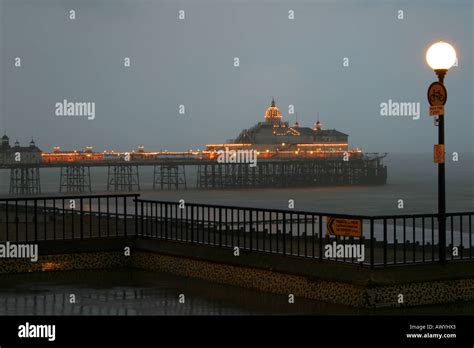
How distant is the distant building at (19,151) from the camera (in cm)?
18339

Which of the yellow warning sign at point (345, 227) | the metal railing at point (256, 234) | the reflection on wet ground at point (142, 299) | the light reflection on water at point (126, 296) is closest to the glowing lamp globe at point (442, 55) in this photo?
the metal railing at point (256, 234)

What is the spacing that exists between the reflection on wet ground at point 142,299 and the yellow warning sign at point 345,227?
98 cm

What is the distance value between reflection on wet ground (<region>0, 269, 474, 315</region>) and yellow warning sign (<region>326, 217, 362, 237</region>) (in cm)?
98

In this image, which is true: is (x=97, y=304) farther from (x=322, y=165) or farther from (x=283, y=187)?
(x=322, y=165)

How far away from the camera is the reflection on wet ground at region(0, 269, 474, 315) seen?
10.4 metres

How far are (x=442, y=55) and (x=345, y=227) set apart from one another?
101 inches

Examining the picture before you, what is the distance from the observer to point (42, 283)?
12812 mm

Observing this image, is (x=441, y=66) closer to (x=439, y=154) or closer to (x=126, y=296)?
(x=439, y=154)

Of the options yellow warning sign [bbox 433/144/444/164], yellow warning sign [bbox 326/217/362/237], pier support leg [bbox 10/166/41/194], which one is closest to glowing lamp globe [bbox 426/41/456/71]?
yellow warning sign [bbox 433/144/444/164]

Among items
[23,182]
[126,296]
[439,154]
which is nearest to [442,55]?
[439,154]

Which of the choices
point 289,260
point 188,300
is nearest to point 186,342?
point 188,300

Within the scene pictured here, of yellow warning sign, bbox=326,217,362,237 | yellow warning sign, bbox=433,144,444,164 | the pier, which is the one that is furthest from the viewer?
yellow warning sign, bbox=433,144,444,164

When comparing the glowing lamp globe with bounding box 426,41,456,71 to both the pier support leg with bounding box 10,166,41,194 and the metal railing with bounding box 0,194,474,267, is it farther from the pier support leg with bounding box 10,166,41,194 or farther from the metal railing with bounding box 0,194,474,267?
the pier support leg with bounding box 10,166,41,194

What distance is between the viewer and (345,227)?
11250 millimetres
